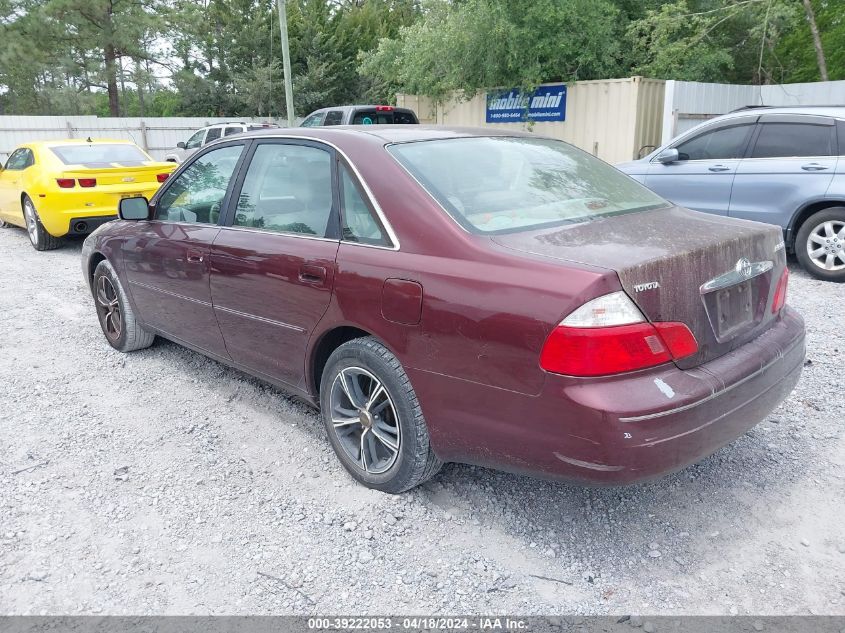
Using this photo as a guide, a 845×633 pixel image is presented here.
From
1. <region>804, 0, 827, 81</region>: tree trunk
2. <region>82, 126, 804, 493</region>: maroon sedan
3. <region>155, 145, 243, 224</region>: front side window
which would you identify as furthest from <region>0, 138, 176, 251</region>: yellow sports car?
<region>804, 0, 827, 81</region>: tree trunk

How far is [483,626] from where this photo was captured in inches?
93.0

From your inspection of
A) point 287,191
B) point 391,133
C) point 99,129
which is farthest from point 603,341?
point 99,129

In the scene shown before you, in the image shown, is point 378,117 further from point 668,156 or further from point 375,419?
point 375,419

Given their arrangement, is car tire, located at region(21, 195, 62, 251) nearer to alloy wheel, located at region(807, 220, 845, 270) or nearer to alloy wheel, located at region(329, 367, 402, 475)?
alloy wheel, located at region(329, 367, 402, 475)

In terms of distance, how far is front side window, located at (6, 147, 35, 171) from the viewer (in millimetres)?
9641

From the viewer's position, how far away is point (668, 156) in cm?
781

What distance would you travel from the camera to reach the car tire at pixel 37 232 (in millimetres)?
9352

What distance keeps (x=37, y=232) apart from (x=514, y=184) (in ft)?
27.8

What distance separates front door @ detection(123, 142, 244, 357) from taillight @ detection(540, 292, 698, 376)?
2274 millimetres

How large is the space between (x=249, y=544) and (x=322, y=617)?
0.56 m

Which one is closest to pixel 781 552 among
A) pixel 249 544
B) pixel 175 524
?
pixel 249 544

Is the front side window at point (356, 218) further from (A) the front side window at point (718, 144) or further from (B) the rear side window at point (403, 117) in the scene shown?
(B) the rear side window at point (403, 117)

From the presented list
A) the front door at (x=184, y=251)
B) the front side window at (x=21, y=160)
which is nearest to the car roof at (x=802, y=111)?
the front door at (x=184, y=251)

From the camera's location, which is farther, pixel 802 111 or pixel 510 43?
pixel 510 43
